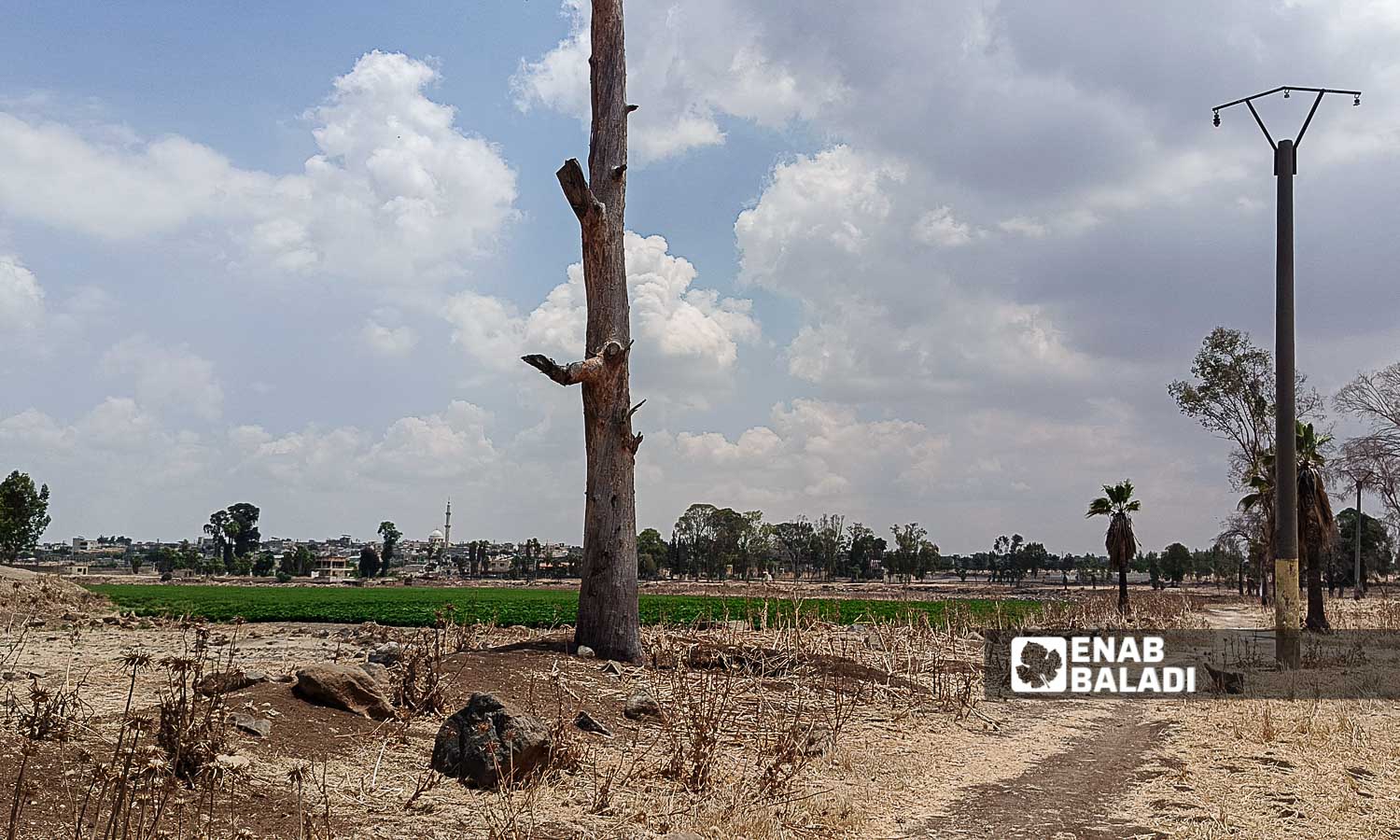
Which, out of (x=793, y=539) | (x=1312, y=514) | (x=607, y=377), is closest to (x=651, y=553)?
(x=793, y=539)

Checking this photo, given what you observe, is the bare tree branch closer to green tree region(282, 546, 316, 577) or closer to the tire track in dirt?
the tire track in dirt

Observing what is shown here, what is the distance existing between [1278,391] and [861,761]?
38.7ft

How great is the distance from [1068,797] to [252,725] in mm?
5869

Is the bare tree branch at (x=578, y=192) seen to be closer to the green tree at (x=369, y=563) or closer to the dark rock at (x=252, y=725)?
the dark rock at (x=252, y=725)

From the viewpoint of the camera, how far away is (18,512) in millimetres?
58250

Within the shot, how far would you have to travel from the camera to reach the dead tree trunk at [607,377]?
12.2m

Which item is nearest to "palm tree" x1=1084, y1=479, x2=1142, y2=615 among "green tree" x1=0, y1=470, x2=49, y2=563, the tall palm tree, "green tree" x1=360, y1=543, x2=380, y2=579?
the tall palm tree

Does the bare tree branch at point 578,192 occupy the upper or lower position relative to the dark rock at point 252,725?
upper

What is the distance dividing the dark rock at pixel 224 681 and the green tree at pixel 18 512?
190ft

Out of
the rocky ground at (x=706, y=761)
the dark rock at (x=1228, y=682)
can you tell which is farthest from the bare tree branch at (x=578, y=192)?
the dark rock at (x=1228, y=682)

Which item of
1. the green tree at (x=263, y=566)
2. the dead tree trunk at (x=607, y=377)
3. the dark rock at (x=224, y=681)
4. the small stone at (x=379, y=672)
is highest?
the dead tree trunk at (x=607, y=377)

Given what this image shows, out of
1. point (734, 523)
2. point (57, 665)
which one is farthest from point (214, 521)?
point (57, 665)

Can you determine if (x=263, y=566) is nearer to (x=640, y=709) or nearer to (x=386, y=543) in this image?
(x=386, y=543)

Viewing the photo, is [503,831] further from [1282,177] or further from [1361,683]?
[1282,177]
